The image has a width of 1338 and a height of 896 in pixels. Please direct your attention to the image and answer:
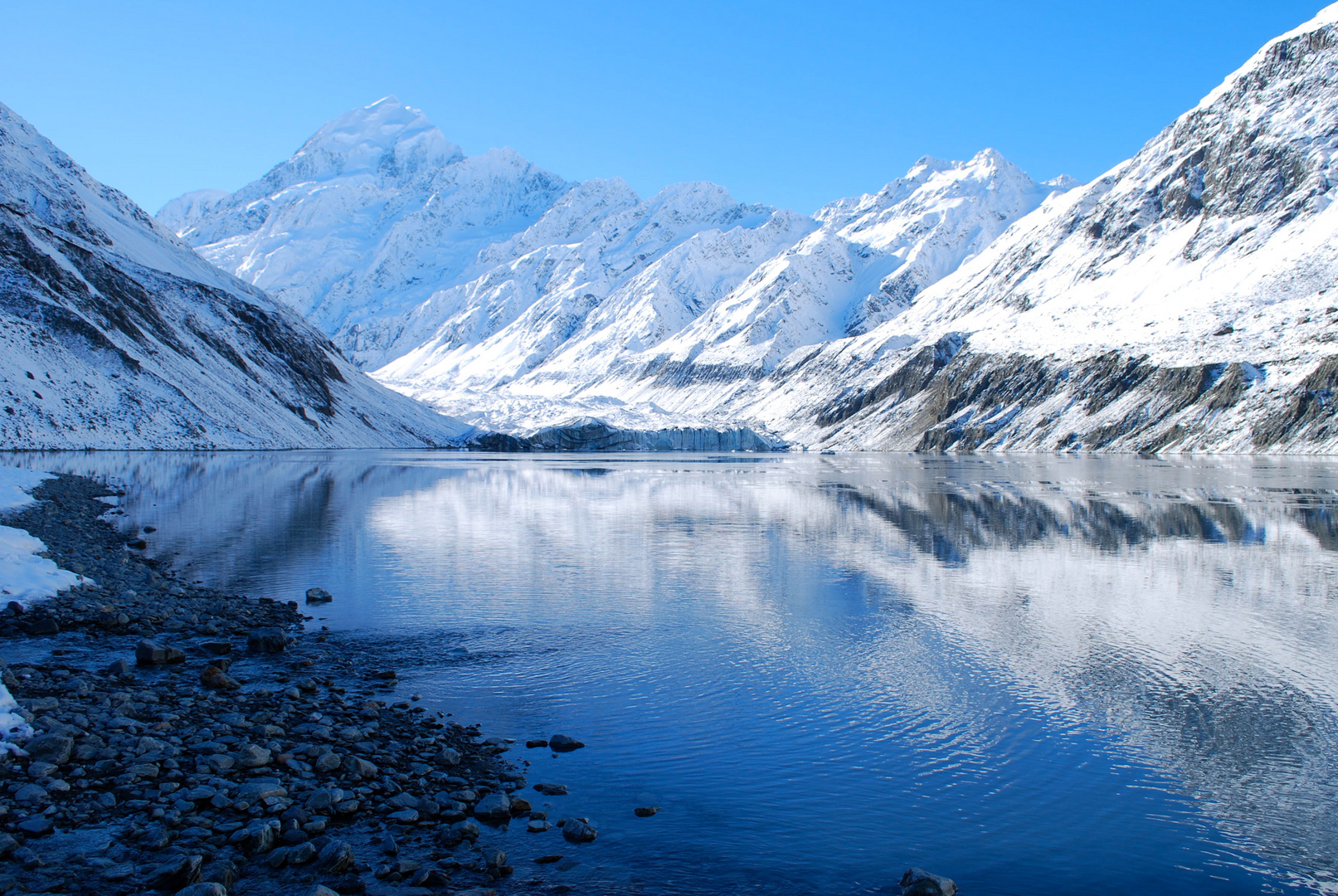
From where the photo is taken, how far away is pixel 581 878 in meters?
10.0

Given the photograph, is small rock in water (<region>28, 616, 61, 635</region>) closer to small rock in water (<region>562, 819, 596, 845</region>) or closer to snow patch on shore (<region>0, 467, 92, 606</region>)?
snow patch on shore (<region>0, 467, 92, 606</region>)

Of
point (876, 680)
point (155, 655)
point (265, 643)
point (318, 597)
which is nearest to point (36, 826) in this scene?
point (155, 655)

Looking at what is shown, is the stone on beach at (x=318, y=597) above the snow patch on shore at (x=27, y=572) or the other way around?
the other way around

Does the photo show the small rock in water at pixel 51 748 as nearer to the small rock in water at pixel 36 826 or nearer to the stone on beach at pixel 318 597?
the small rock in water at pixel 36 826

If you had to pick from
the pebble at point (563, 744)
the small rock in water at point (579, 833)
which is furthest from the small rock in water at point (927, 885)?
the pebble at point (563, 744)

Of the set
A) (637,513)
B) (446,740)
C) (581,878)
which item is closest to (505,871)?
(581,878)

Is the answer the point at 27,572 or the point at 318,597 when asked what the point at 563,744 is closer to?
the point at 318,597

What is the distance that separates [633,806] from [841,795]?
10.0ft

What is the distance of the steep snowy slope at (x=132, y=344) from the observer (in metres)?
114

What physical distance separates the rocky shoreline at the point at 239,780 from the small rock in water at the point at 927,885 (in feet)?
13.0

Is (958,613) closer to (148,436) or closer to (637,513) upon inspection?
(637,513)

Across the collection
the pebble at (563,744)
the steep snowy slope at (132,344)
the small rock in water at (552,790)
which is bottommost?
the small rock in water at (552,790)

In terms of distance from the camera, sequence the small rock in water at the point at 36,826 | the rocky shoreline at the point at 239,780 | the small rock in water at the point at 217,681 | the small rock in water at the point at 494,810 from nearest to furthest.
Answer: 1. the rocky shoreline at the point at 239,780
2. the small rock in water at the point at 36,826
3. the small rock in water at the point at 494,810
4. the small rock in water at the point at 217,681

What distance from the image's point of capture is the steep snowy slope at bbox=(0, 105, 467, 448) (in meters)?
114
